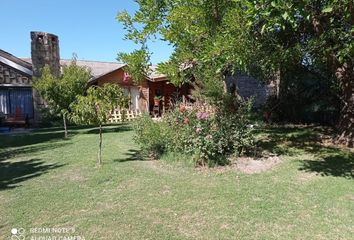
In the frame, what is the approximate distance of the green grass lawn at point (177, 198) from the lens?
4988 mm

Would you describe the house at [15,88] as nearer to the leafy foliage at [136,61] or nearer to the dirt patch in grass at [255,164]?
the leafy foliage at [136,61]

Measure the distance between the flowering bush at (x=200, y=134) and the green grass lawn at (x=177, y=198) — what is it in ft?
1.71

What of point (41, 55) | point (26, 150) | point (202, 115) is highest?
point (41, 55)

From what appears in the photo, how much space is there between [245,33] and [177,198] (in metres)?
3.57

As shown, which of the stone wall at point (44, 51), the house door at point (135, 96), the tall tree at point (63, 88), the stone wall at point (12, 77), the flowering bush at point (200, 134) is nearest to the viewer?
the flowering bush at point (200, 134)

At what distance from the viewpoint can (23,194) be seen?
6.68m

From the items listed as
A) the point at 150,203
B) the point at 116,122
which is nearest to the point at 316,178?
the point at 150,203

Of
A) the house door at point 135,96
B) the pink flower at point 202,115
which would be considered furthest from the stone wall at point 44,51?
the pink flower at point 202,115

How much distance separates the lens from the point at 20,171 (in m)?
8.65

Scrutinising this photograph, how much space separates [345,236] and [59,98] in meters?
12.3

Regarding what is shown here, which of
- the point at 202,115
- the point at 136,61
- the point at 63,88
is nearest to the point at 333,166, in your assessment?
the point at 202,115

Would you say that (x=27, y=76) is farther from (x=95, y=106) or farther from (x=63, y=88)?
(x=95, y=106)

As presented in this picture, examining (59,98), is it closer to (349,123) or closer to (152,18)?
(152,18)

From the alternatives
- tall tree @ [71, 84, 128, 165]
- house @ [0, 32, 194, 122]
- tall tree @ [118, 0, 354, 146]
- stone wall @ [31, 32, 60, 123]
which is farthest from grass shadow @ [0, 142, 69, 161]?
stone wall @ [31, 32, 60, 123]
